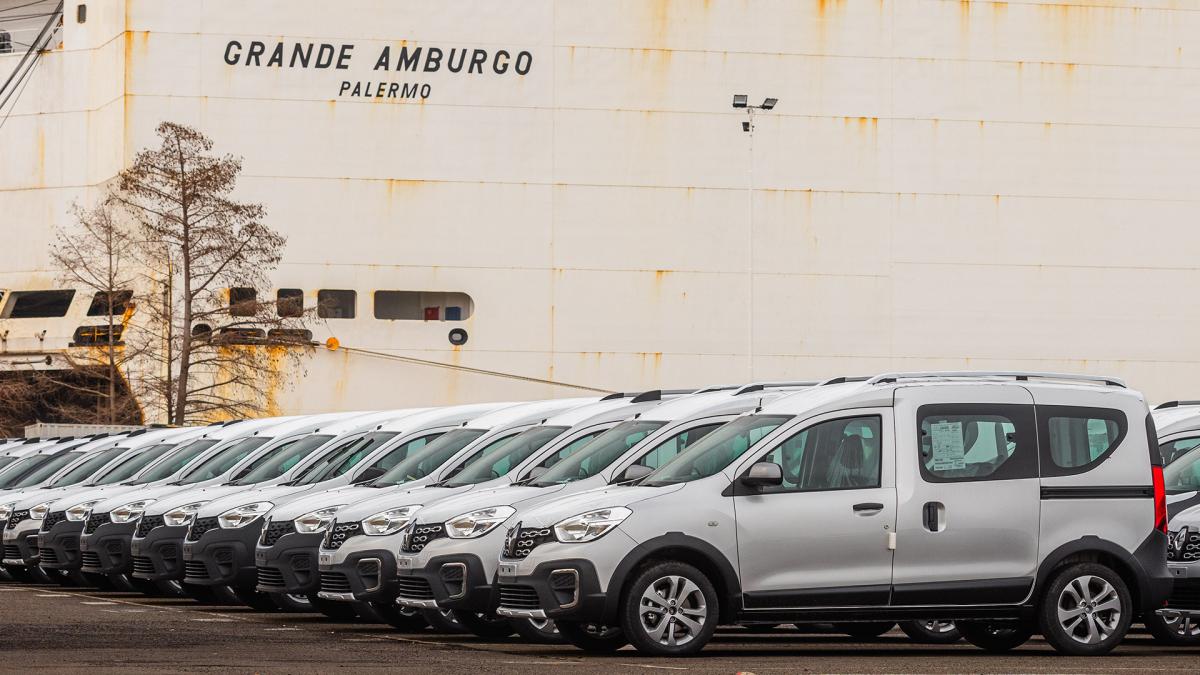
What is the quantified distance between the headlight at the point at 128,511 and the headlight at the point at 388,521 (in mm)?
5509

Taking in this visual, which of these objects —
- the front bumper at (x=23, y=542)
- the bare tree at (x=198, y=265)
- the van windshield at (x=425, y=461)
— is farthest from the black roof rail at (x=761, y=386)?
the bare tree at (x=198, y=265)

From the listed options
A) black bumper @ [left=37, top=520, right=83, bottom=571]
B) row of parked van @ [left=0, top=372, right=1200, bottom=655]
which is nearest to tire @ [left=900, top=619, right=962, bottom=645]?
row of parked van @ [left=0, top=372, right=1200, bottom=655]

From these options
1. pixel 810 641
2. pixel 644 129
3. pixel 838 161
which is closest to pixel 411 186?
pixel 644 129

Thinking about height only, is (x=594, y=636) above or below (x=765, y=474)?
below

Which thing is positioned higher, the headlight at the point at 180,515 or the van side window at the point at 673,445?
the van side window at the point at 673,445

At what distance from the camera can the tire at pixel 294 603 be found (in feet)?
55.9

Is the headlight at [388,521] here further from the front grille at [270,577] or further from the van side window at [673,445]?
the van side window at [673,445]

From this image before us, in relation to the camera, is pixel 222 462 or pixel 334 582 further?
pixel 222 462

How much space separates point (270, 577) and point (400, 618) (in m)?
1.63

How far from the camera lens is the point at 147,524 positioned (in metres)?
18.9

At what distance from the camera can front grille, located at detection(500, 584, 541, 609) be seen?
12.4 metres

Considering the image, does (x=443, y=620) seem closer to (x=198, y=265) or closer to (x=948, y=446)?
(x=948, y=446)

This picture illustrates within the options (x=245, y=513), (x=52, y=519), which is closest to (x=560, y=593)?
(x=245, y=513)

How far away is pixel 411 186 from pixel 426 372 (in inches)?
196
